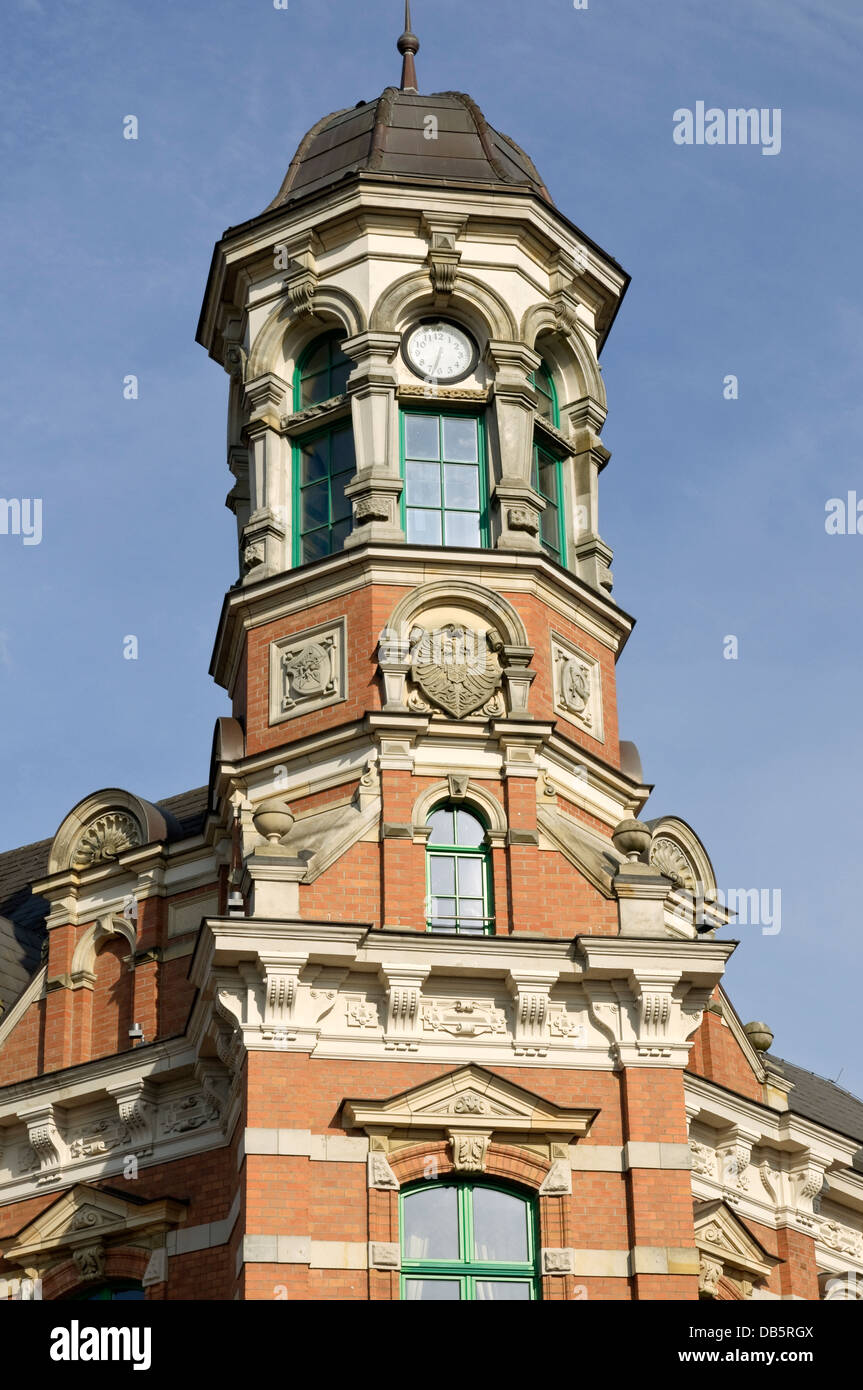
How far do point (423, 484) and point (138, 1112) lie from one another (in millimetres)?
8035

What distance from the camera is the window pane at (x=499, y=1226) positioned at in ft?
77.7

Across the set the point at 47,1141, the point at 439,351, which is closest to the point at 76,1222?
the point at 47,1141

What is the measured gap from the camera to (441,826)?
26.4 m

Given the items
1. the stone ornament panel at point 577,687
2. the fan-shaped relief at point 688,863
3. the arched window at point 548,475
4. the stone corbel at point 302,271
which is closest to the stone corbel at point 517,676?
the stone ornament panel at point 577,687

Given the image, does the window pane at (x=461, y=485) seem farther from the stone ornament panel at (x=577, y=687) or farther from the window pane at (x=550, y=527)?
the stone ornament panel at (x=577, y=687)

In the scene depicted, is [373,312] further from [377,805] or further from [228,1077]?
[228,1077]

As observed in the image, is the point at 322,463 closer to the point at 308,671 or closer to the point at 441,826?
the point at 308,671

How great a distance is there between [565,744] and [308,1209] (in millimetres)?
6589

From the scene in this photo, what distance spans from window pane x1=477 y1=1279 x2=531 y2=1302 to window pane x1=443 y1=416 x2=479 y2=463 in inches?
396

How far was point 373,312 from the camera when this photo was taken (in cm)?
2911

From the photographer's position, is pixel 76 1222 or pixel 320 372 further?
pixel 320 372

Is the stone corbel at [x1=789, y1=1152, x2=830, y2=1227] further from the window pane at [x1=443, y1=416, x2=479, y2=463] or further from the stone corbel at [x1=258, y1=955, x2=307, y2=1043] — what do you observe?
the window pane at [x1=443, y1=416, x2=479, y2=463]
